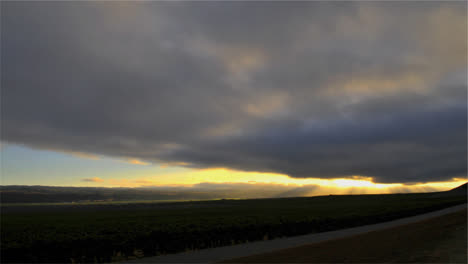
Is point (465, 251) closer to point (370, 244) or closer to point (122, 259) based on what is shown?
point (370, 244)

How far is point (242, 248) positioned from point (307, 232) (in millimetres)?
12093

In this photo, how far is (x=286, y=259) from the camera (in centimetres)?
1845

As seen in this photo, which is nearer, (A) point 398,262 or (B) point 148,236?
(A) point 398,262

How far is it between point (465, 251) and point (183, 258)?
60.4 feet

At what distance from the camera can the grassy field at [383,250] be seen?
712 inches

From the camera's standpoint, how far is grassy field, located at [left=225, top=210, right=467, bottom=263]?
18.1m

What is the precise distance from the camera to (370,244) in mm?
23203

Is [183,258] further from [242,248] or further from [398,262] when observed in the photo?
[398,262]

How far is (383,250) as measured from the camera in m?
20.8

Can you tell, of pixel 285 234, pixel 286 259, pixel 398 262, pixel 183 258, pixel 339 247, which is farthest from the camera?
pixel 285 234

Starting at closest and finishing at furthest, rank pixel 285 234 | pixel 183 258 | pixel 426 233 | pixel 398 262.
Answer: pixel 398 262
pixel 183 258
pixel 426 233
pixel 285 234

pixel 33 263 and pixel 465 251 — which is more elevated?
pixel 465 251

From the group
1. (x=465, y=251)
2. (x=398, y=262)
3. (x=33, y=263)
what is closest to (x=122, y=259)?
(x=33, y=263)

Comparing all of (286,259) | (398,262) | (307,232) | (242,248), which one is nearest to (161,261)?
(242,248)
